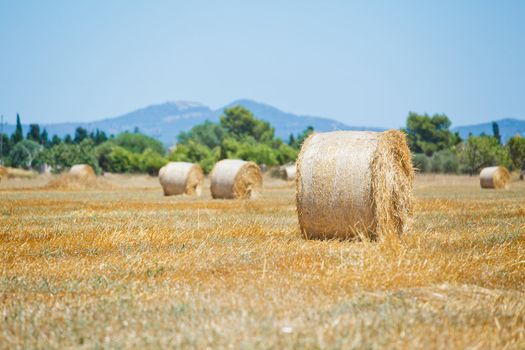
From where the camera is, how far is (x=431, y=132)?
99.4 metres

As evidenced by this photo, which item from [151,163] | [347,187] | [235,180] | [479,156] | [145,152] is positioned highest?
[145,152]

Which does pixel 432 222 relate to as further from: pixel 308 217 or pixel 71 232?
pixel 71 232

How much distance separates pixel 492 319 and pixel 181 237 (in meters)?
6.19

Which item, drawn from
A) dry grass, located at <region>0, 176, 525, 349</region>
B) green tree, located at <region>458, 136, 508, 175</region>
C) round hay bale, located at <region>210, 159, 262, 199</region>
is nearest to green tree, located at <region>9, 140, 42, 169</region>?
green tree, located at <region>458, 136, 508, 175</region>

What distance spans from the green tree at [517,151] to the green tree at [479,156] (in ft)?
2.79

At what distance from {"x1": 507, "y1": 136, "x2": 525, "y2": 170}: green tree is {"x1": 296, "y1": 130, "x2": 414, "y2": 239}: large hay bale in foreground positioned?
69.4 metres

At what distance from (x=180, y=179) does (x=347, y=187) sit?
1888cm

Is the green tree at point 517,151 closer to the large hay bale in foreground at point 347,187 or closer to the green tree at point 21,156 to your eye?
the green tree at point 21,156

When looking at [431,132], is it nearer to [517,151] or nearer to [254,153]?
[517,151]

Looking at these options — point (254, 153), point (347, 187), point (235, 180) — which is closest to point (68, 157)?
point (254, 153)

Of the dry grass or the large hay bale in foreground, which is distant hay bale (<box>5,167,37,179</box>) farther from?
the dry grass

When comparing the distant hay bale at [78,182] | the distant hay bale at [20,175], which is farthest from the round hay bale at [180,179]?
the distant hay bale at [20,175]

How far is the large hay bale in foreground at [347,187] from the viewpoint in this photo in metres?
11.3

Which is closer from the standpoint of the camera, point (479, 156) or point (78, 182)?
point (78, 182)
